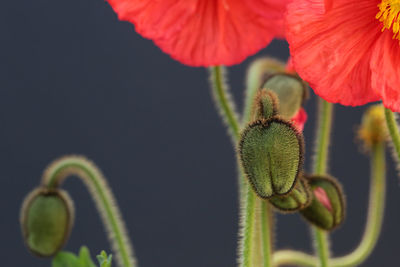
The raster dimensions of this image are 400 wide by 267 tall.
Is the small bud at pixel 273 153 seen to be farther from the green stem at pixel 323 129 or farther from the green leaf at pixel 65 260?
the green leaf at pixel 65 260

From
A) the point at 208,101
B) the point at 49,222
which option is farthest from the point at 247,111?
the point at 208,101

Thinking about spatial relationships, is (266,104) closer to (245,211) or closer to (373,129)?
(245,211)

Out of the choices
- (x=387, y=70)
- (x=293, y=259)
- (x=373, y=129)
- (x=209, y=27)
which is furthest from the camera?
(x=373, y=129)

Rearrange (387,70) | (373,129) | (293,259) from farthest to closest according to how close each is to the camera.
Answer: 1. (373,129)
2. (293,259)
3. (387,70)

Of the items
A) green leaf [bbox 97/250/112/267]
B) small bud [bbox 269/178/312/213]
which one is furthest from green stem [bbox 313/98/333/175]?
green leaf [bbox 97/250/112/267]

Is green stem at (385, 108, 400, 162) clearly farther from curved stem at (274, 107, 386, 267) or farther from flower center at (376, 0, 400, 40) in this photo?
curved stem at (274, 107, 386, 267)

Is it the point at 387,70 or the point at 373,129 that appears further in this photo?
the point at 373,129

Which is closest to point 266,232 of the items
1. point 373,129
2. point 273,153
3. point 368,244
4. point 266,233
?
point 266,233
